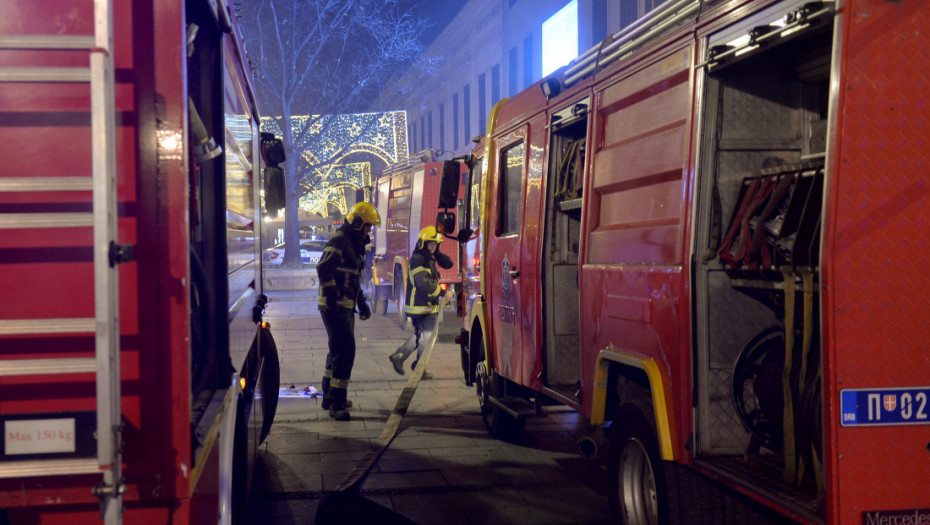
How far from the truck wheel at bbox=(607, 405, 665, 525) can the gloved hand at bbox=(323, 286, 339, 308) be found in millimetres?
4112

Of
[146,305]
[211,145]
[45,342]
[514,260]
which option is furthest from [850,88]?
[514,260]

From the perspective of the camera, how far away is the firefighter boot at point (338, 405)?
27.2 ft

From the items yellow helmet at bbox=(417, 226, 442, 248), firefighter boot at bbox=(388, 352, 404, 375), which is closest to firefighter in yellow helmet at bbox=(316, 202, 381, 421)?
yellow helmet at bbox=(417, 226, 442, 248)

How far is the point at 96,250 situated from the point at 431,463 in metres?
4.86

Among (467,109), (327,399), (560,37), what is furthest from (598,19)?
(327,399)

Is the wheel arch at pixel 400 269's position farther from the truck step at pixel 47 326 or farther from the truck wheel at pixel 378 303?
the truck step at pixel 47 326

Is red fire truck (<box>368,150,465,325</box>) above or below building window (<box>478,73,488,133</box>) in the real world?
below

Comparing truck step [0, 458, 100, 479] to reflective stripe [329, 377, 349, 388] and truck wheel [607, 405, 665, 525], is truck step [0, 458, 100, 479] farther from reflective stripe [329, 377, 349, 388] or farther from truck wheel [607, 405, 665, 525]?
reflective stripe [329, 377, 349, 388]

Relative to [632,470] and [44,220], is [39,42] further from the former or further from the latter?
[632,470]

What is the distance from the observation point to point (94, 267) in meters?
2.42

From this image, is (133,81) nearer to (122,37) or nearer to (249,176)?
(122,37)

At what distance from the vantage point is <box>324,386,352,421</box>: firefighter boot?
8.30m

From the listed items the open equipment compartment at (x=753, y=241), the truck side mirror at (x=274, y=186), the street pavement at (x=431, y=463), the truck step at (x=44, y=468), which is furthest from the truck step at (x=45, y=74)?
the truck side mirror at (x=274, y=186)

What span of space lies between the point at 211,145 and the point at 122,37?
0.58m
